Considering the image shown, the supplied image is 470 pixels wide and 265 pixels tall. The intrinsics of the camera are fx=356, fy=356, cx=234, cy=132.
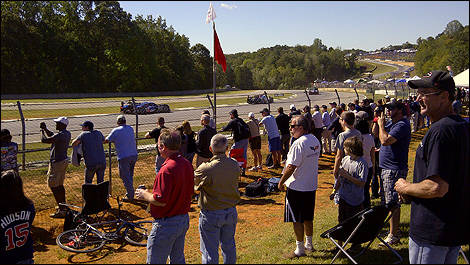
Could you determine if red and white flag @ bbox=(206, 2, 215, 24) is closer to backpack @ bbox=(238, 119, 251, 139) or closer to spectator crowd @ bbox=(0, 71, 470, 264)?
backpack @ bbox=(238, 119, 251, 139)

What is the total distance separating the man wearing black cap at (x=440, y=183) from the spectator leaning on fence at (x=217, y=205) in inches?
75.7

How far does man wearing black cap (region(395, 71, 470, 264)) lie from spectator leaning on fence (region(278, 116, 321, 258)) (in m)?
1.83

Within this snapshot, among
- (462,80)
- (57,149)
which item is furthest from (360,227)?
(57,149)

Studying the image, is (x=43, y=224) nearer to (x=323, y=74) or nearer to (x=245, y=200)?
(x=245, y=200)

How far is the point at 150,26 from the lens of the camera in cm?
7944

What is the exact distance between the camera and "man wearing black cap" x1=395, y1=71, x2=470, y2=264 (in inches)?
96.4

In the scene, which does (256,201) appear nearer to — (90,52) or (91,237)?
(91,237)

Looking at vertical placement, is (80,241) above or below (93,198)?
below

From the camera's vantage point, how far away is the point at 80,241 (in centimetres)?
588

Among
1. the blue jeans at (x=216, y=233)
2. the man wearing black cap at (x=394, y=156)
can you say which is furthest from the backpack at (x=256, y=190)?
the blue jeans at (x=216, y=233)

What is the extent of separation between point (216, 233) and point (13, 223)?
202 cm

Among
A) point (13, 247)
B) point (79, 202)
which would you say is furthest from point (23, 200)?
point (79, 202)

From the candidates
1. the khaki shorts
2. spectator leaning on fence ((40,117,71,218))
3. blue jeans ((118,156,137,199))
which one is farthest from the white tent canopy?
the khaki shorts

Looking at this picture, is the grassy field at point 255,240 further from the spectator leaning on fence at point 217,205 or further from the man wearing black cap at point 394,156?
the spectator leaning on fence at point 217,205
